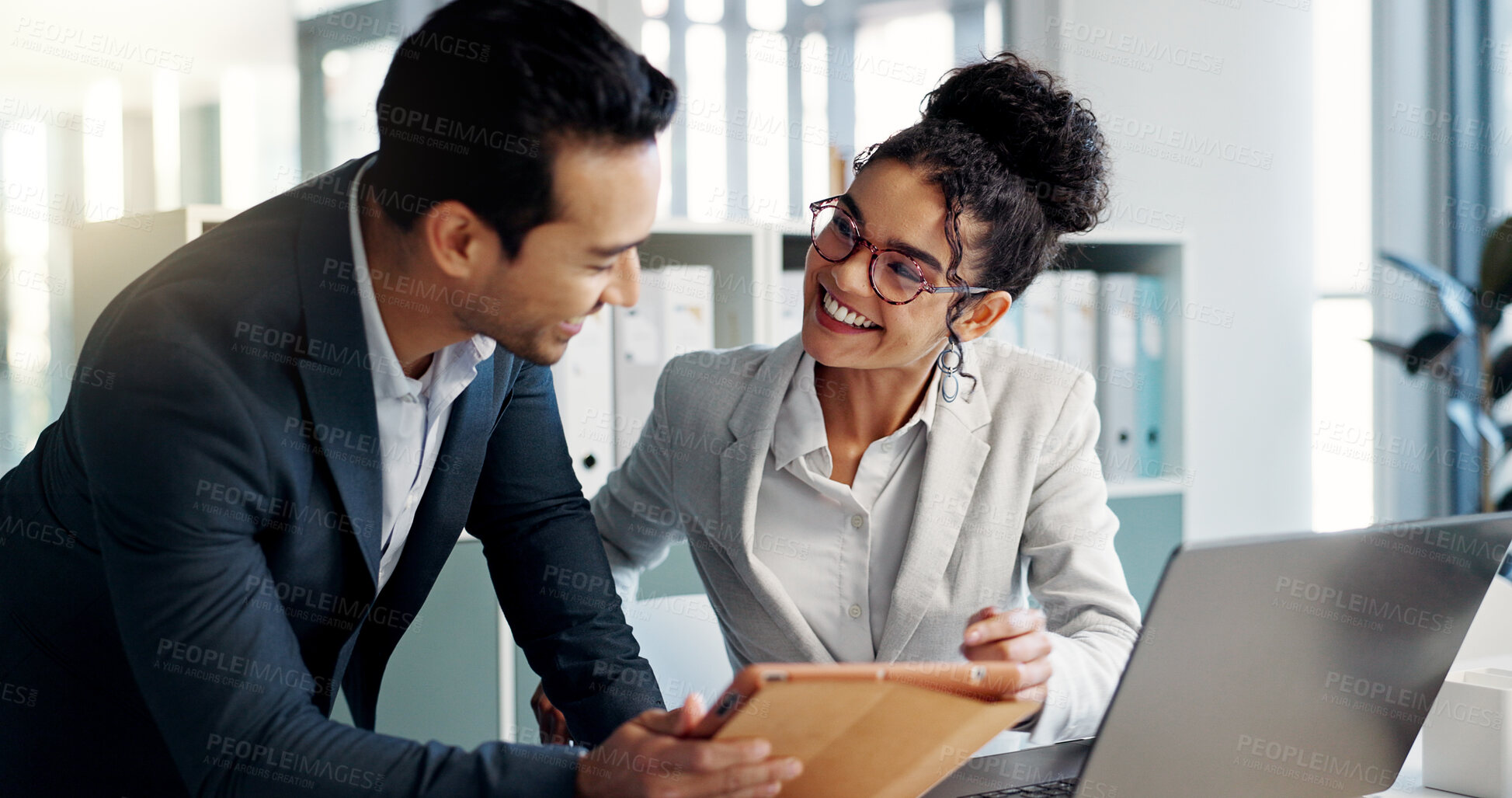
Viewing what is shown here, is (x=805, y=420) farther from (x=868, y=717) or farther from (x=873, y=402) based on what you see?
(x=868, y=717)

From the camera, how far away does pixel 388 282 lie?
111 centimetres

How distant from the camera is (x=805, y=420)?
163 centimetres

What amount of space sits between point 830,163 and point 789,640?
1.53 meters

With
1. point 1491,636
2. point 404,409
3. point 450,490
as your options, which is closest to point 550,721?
point 450,490

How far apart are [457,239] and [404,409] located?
0.21 metres

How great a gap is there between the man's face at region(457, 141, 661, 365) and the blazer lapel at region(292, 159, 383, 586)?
10 centimetres

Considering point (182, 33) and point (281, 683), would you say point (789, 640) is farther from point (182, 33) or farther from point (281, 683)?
point (182, 33)

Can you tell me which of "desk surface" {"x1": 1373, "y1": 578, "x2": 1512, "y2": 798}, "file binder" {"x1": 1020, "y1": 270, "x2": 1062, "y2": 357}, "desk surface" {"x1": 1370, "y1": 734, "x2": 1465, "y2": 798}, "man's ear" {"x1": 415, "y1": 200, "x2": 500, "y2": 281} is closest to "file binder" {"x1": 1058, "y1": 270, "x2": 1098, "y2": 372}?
"file binder" {"x1": 1020, "y1": 270, "x2": 1062, "y2": 357}

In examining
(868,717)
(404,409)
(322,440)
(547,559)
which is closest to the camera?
(868,717)

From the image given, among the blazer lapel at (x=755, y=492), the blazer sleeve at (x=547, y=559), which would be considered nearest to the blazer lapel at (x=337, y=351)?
the blazer sleeve at (x=547, y=559)

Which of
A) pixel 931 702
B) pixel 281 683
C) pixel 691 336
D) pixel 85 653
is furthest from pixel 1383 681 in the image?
pixel 691 336

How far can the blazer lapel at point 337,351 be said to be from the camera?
1.06 metres

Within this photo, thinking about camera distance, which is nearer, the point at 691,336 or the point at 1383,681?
the point at 1383,681

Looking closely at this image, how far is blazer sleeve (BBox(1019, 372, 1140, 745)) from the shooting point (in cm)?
126
